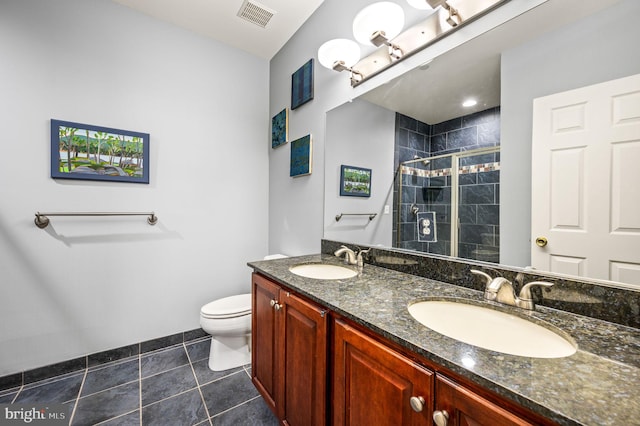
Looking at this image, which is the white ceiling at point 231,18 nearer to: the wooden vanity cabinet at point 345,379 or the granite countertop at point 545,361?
the wooden vanity cabinet at point 345,379

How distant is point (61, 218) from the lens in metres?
1.75

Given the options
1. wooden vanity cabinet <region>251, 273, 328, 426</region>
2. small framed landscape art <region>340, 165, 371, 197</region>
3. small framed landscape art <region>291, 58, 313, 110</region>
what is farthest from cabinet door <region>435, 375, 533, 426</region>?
small framed landscape art <region>291, 58, 313, 110</region>

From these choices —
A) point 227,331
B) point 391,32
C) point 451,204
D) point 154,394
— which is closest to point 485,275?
point 451,204

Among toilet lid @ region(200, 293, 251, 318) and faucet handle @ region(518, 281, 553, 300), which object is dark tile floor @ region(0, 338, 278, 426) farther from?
faucet handle @ region(518, 281, 553, 300)

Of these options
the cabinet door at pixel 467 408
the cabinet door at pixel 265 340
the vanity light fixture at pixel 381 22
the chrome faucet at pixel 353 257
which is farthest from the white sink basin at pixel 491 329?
the vanity light fixture at pixel 381 22

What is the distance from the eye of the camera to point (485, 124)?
1.03 m

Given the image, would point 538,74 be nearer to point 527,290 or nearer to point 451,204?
point 451,204

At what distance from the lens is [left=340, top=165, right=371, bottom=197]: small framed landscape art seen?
1.62 meters

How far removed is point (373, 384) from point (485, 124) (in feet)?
3.38

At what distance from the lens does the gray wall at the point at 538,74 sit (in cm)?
74

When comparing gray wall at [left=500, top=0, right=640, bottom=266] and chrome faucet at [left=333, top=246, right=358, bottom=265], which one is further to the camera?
chrome faucet at [left=333, top=246, right=358, bottom=265]

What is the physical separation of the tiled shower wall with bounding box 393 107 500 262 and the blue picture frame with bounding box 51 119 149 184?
74.8 inches

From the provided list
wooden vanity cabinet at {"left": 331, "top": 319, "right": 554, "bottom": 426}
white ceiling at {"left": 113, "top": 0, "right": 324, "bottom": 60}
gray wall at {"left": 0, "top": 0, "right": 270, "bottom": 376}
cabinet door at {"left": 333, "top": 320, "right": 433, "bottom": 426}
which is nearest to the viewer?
wooden vanity cabinet at {"left": 331, "top": 319, "right": 554, "bottom": 426}

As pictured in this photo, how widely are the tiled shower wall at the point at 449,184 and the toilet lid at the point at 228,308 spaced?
1.19 m
